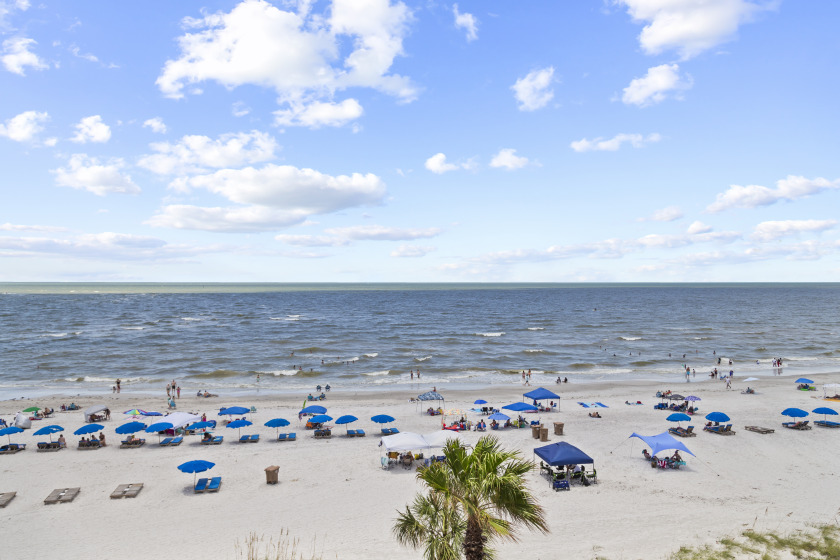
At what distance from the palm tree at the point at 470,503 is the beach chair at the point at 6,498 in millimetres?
19326

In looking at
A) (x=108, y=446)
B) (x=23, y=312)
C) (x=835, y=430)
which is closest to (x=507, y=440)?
(x=835, y=430)

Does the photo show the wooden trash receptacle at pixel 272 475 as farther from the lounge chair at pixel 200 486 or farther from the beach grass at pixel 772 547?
the beach grass at pixel 772 547

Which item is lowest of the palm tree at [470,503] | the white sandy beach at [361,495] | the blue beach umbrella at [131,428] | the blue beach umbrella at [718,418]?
the white sandy beach at [361,495]

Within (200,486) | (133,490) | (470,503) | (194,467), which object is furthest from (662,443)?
(133,490)

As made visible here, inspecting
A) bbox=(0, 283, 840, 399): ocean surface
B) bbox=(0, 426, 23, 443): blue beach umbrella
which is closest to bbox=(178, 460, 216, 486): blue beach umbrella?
bbox=(0, 426, 23, 443): blue beach umbrella

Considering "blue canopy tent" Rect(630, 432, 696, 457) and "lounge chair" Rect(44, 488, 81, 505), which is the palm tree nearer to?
"blue canopy tent" Rect(630, 432, 696, 457)

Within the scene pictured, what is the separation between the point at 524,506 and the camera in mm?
8086

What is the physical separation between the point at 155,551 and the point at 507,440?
17866mm

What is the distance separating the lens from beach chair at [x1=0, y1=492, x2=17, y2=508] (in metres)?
18.9

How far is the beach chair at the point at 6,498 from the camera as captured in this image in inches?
742

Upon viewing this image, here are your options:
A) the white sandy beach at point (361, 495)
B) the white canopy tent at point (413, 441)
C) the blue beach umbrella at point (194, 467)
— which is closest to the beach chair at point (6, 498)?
the white sandy beach at point (361, 495)

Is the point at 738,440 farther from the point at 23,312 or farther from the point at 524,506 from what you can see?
the point at 23,312

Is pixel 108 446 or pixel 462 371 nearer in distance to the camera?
pixel 108 446

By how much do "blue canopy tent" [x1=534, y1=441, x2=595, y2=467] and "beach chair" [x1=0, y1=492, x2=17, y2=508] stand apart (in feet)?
71.0
